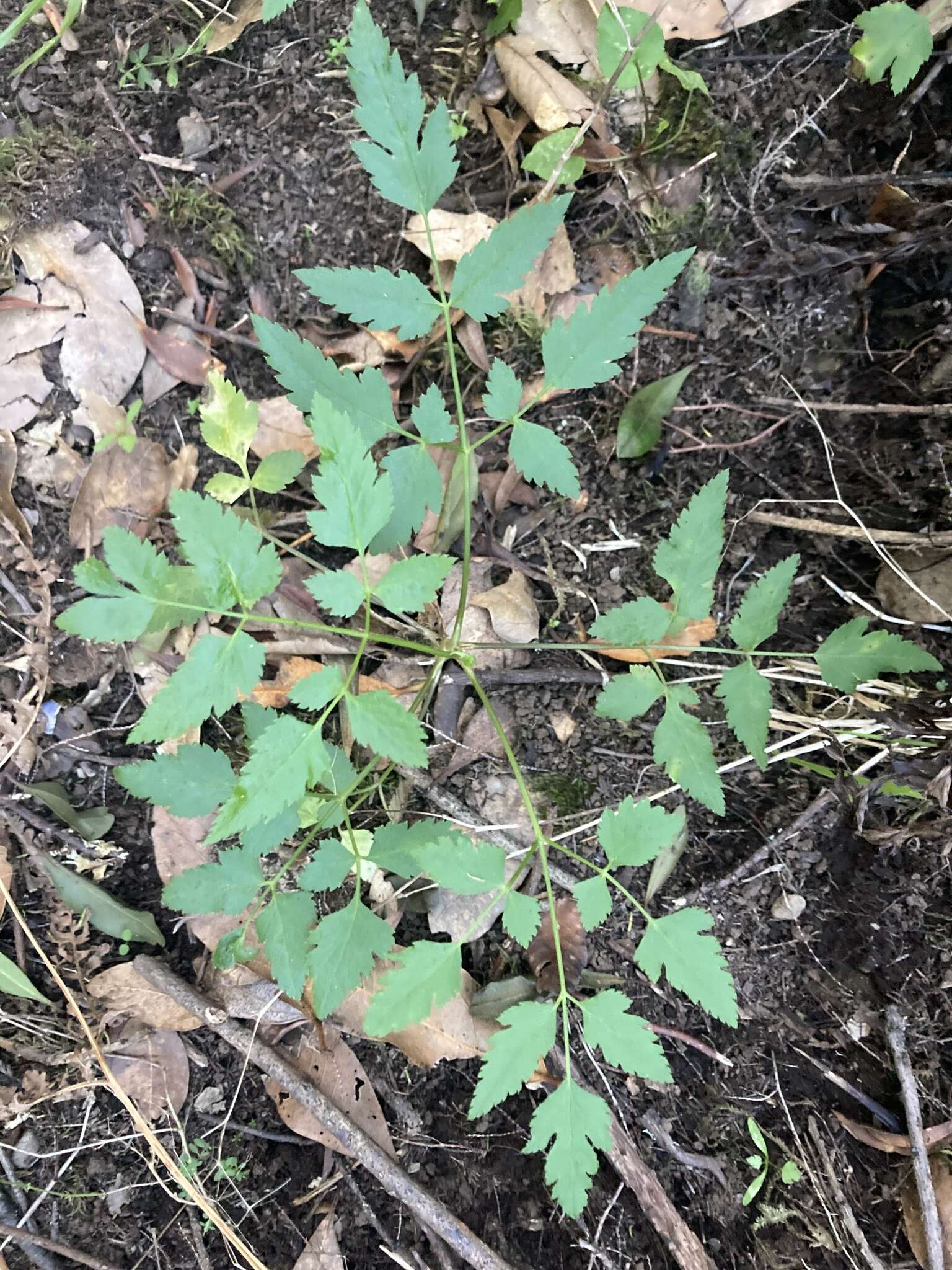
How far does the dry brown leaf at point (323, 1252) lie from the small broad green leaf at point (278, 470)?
172cm

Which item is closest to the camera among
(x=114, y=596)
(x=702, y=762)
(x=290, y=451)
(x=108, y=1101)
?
(x=114, y=596)

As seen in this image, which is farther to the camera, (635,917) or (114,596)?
(635,917)

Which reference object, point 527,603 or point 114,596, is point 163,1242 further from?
point 527,603

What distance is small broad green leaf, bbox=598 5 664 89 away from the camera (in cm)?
183

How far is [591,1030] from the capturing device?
5.03 feet

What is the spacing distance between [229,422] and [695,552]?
109cm

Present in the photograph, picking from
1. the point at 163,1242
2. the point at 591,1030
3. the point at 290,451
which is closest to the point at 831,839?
the point at 591,1030

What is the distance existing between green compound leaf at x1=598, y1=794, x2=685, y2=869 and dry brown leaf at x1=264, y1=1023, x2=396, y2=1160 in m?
0.88

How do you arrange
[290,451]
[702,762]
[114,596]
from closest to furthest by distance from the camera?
[114,596]
[702,762]
[290,451]

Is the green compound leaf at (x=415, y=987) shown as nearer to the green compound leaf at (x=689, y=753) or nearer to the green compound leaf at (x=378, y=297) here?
the green compound leaf at (x=689, y=753)

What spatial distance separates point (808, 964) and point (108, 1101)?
173 centimetres

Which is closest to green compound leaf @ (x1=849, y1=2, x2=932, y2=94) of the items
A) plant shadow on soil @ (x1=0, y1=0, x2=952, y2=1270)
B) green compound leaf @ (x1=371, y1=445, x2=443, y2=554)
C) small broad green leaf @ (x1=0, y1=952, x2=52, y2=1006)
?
plant shadow on soil @ (x1=0, y1=0, x2=952, y2=1270)

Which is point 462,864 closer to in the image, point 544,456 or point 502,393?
point 544,456

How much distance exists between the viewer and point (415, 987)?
1520mm
